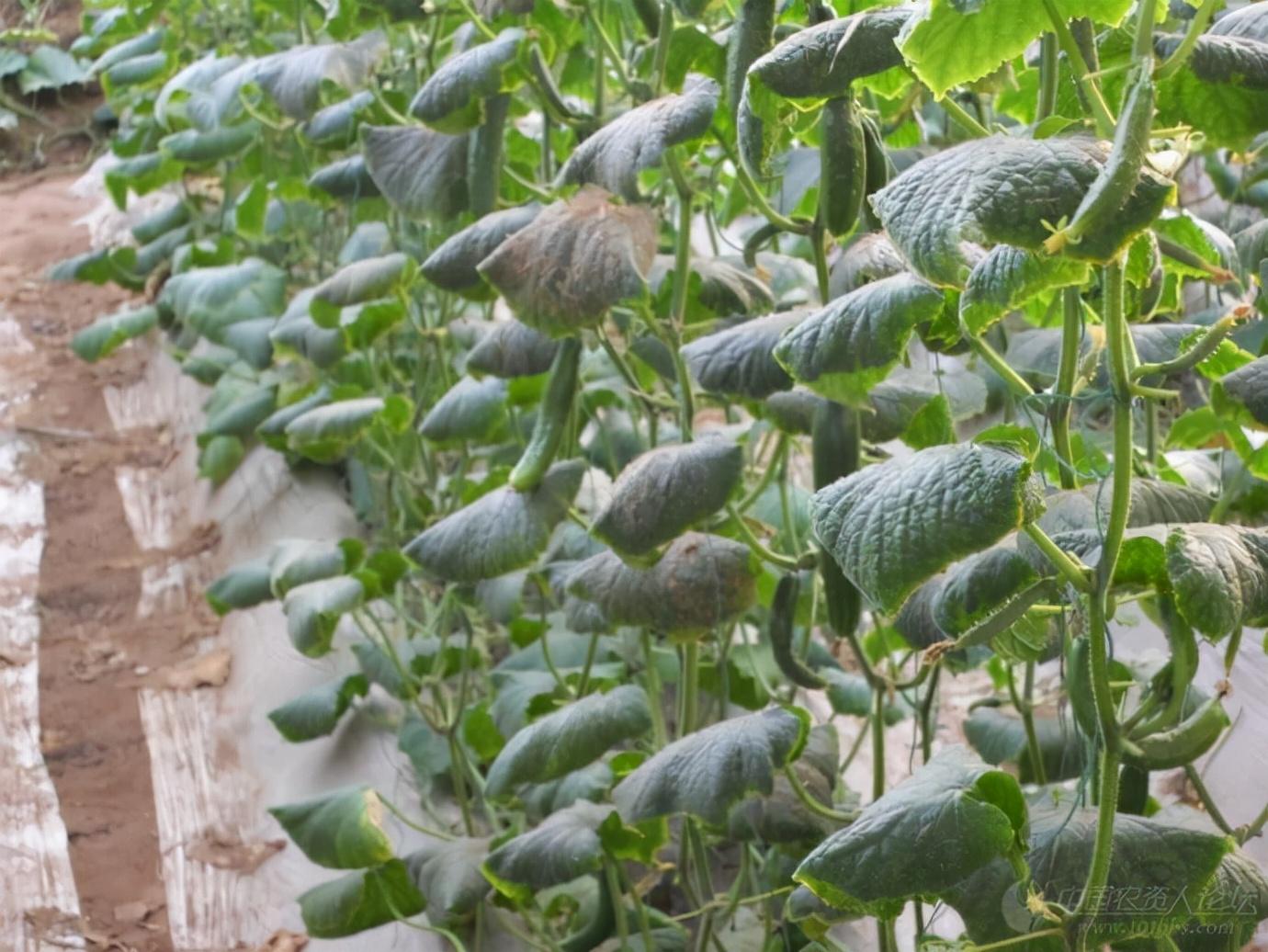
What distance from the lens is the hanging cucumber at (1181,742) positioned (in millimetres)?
896

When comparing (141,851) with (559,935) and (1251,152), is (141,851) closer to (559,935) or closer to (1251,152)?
(559,935)

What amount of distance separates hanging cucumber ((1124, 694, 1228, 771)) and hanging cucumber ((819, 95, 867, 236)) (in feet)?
1.44

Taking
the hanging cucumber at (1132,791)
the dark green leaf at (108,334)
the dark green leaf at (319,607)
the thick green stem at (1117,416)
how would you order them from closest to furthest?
the thick green stem at (1117,416)
the hanging cucumber at (1132,791)
the dark green leaf at (319,607)
the dark green leaf at (108,334)

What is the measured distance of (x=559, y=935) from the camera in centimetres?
184

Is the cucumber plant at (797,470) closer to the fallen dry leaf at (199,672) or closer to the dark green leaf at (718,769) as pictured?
the dark green leaf at (718,769)

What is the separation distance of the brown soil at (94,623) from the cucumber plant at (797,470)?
296 mm

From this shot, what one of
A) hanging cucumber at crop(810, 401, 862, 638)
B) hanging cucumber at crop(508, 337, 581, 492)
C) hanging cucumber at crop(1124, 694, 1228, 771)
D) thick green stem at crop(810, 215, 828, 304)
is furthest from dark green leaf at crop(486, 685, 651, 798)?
hanging cucumber at crop(1124, 694, 1228, 771)

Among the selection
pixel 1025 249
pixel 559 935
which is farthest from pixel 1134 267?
pixel 559 935

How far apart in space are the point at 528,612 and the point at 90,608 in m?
0.99

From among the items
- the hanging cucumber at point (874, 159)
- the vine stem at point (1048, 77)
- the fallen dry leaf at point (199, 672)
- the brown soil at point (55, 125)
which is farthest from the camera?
the brown soil at point (55, 125)

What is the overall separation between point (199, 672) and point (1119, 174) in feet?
7.36

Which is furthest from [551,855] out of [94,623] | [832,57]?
[94,623]

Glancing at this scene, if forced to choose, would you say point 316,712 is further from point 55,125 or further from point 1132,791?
point 55,125

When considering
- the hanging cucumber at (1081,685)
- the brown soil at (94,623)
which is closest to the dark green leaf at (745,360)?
the hanging cucumber at (1081,685)
